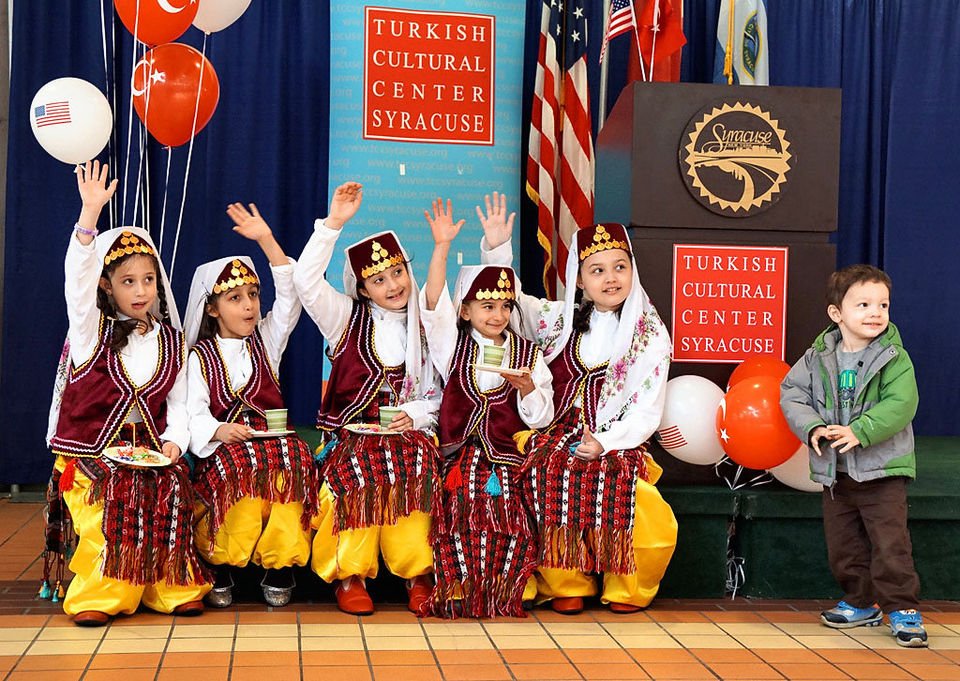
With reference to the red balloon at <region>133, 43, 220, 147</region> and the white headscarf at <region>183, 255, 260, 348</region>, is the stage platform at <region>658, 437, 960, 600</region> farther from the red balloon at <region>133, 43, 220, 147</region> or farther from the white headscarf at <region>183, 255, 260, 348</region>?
the red balloon at <region>133, 43, 220, 147</region>

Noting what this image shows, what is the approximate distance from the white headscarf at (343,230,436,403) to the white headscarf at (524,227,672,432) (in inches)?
17.5

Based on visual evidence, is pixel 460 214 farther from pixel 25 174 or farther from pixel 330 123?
pixel 25 174

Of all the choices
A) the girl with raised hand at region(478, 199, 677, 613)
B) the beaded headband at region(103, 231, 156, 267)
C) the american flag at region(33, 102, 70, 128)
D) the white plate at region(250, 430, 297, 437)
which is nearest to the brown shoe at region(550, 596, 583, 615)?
the girl with raised hand at region(478, 199, 677, 613)

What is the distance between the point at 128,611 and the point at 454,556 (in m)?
1.05

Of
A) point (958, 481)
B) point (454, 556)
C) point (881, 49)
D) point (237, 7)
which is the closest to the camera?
point (454, 556)

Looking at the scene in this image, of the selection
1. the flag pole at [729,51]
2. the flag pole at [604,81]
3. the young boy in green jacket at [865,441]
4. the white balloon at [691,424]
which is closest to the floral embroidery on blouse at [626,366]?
the white balloon at [691,424]

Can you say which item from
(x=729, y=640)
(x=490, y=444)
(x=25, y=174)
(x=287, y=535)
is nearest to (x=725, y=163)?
(x=490, y=444)

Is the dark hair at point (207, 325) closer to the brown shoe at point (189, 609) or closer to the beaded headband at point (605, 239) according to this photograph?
the brown shoe at point (189, 609)

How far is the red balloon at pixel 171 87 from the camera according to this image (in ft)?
14.5

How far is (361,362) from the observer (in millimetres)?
3783

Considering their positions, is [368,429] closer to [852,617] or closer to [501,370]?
[501,370]

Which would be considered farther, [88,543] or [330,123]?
[330,123]

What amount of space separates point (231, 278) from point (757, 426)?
183cm

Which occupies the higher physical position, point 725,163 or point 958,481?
point 725,163
